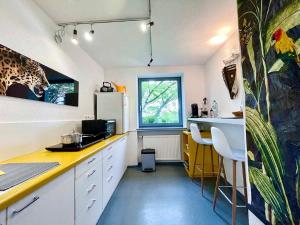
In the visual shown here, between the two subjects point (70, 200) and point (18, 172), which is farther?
point (70, 200)

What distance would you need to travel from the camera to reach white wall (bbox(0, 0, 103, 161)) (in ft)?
5.31

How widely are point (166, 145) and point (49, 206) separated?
11.5 ft

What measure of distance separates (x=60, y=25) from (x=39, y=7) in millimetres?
370

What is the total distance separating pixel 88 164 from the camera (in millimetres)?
1783

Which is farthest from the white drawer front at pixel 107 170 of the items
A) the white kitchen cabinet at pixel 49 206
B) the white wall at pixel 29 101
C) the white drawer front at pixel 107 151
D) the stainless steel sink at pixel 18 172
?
the stainless steel sink at pixel 18 172

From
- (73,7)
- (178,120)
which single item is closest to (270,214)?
(73,7)

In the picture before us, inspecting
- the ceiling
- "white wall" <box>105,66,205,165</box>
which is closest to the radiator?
"white wall" <box>105,66,205,165</box>

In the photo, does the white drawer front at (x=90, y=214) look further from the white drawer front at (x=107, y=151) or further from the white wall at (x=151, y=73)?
the white wall at (x=151, y=73)

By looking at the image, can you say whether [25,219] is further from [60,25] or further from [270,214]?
[60,25]

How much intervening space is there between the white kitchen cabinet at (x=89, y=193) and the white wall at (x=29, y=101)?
0.67 meters

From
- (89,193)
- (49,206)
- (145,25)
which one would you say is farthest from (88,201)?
(145,25)

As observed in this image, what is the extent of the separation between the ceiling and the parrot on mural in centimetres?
150

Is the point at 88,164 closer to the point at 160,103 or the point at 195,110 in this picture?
the point at 195,110

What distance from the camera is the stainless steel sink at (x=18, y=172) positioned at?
1.01 m
